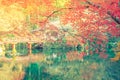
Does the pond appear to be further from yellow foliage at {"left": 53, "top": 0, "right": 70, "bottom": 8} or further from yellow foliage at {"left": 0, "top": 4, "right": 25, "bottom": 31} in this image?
yellow foliage at {"left": 53, "top": 0, "right": 70, "bottom": 8}

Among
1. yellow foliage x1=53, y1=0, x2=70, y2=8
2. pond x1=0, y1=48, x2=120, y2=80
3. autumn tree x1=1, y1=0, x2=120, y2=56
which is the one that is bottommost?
pond x1=0, y1=48, x2=120, y2=80

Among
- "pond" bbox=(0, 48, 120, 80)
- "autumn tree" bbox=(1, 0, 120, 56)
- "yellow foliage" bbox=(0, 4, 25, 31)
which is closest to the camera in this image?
"autumn tree" bbox=(1, 0, 120, 56)

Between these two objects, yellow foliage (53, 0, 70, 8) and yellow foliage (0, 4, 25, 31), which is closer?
yellow foliage (53, 0, 70, 8)

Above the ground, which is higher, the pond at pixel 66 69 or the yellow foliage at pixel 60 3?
the yellow foliage at pixel 60 3

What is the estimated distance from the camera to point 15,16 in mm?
9867

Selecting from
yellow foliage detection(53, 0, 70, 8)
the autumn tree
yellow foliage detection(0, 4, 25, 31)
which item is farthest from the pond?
yellow foliage detection(53, 0, 70, 8)

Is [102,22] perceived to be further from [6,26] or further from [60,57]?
[60,57]

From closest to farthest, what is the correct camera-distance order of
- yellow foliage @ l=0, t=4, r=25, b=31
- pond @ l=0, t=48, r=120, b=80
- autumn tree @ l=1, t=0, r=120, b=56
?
autumn tree @ l=1, t=0, r=120, b=56
pond @ l=0, t=48, r=120, b=80
yellow foliage @ l=0, t=4, r=25, b=31

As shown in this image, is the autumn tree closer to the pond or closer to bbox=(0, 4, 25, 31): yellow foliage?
bbox=(0, 4, 25, 31): yellow foliage

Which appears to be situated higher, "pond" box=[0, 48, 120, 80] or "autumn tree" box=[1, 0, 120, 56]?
"autumn tree" box=[1, 0, 120, 56]

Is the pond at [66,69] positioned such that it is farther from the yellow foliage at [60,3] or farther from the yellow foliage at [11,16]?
the yellow foliage at [60,3]

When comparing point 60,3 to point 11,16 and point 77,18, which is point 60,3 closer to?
point 77,18

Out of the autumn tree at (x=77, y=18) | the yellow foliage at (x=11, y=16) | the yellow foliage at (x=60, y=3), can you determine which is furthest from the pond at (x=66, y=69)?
the yellow foliage at (x=60, y=3)

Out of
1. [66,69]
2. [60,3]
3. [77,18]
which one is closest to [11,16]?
[60,3]
